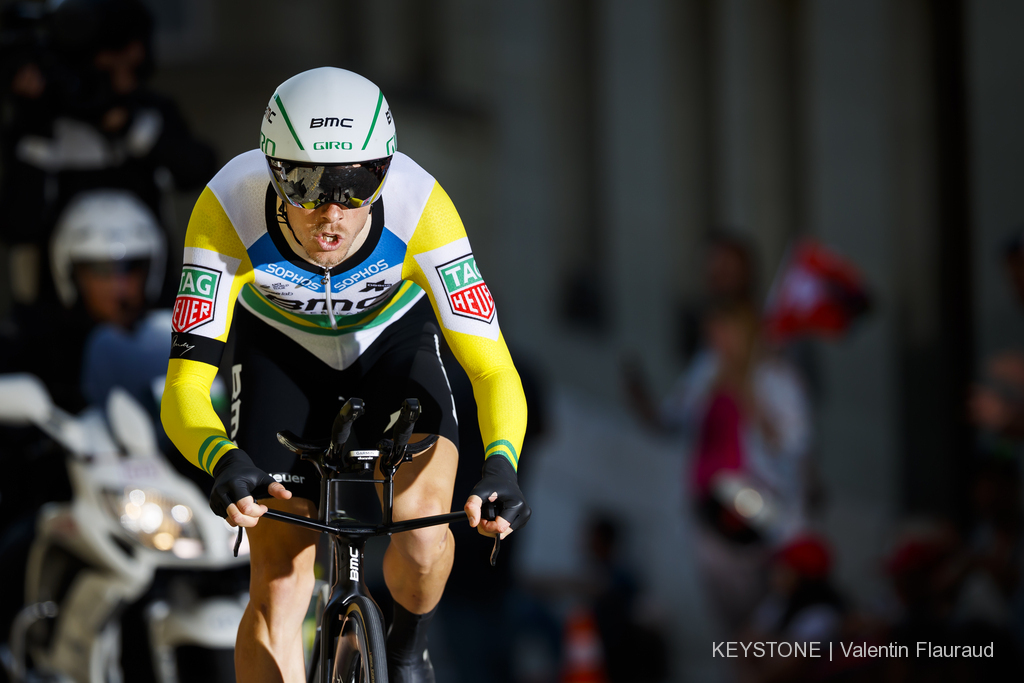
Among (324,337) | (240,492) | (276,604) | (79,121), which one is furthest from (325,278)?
(79,121)

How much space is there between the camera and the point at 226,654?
14.0 feet

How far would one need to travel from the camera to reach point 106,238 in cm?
504

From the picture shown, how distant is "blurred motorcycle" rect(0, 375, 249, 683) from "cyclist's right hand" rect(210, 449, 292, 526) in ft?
5.36

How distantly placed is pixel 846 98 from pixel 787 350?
288cm

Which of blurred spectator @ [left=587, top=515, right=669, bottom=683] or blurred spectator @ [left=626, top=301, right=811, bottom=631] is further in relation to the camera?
blurred spectator @ [left=587, top=515, right=669, bottom=683]

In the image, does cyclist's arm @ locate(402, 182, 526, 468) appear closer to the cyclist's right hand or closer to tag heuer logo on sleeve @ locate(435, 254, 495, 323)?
tag heuer logo on sleeve @ locate(435, 254, 495, 323)

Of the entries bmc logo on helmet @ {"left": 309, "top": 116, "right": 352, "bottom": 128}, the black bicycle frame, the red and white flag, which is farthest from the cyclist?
the red and white flag

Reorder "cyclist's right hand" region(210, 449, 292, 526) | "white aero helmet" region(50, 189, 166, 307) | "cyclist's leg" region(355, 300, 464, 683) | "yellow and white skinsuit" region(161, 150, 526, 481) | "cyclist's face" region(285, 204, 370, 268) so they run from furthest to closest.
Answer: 1. "white aero helmet" region(50, 189, 166, 307)
2. "cyclist's leg" region(355, 300, 464, 683)
3. "yellow and white skinsuit" region(161, 150, 526, 481)
4. "cyclist's face" region(285, 204, 370, 268)
5. "cyclist's right hand" region(210, 449, 292, 526)

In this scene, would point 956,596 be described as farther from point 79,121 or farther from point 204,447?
point 79,121

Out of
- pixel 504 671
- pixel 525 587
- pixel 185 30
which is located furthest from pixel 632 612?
pixel 185 30

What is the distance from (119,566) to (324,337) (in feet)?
6.19

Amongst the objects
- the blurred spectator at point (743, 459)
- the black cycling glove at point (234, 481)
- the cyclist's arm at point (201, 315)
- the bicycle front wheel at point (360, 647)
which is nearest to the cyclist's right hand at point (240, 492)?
the black cycling glove at point (234, 481)

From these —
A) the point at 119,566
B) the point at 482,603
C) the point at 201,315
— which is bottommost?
the point at 482,603

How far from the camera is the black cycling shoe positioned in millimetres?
3154
